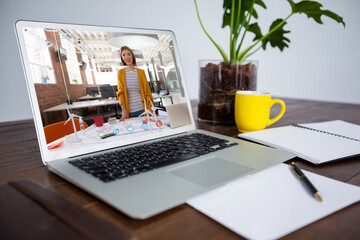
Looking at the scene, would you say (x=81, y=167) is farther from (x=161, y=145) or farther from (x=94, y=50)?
(x=94, y=50)

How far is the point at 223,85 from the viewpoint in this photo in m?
0.82

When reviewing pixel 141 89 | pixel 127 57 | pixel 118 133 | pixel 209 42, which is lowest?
pixel 118 133

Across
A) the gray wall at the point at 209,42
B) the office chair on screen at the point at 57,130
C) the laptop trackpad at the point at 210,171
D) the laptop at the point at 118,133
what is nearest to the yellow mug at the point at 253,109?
the laptop at the point at 118,133

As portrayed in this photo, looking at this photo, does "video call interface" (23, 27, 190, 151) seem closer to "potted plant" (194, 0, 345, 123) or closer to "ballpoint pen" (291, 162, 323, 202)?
"potted plant" (194, 0, 345, 123)

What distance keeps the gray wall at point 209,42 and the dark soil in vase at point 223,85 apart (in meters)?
0.71

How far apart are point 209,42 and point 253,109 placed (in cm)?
104

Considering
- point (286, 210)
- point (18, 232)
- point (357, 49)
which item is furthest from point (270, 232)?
point (357, 49)

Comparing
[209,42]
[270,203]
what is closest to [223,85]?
[270,203]

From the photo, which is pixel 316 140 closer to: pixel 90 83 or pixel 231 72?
pixel 231 72

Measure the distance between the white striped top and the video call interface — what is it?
0.10 feet

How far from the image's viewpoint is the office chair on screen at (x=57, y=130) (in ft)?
1.71

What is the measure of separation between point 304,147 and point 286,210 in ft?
0.95

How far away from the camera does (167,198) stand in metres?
0.32

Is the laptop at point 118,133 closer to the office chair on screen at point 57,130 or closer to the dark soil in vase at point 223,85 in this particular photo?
the office chair on screen at point 57,130
